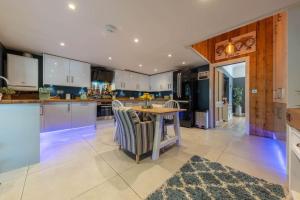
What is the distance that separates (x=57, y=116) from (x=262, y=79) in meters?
5.51

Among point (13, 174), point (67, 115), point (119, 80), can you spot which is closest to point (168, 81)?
point (119, 80)

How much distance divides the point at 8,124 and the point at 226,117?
659 cm

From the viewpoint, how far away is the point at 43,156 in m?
2.22

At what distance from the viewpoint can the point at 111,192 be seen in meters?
1.39

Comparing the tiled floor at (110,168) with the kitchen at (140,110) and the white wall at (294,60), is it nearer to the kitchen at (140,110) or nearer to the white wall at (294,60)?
the kitchen at (140,110)

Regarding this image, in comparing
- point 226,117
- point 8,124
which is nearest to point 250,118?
point 226,117

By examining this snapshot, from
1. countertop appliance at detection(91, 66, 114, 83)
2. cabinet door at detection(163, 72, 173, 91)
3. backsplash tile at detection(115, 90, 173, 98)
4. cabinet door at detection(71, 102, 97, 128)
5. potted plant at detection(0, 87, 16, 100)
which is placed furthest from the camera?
backsplash tile at detection(115, 90, 173, 98)

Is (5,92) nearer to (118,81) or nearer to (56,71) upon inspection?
(56,71)

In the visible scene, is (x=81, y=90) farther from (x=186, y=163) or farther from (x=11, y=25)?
(x=186, y=163)

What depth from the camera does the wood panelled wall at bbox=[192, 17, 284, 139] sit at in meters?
3.27

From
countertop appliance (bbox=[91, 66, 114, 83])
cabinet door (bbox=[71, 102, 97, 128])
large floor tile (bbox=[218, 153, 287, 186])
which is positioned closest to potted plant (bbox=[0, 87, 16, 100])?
cabinet door (bbox=[71, 102, 97, 128])

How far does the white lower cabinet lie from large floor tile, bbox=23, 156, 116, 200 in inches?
82.5

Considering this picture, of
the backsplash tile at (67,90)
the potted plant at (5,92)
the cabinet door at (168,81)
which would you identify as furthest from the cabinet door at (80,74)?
the cabinet door at (168,81)

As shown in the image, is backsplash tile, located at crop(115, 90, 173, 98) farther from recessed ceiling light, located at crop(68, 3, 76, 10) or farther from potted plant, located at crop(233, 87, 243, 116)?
potted plant, located at crop(233, 87, 243, 116)
